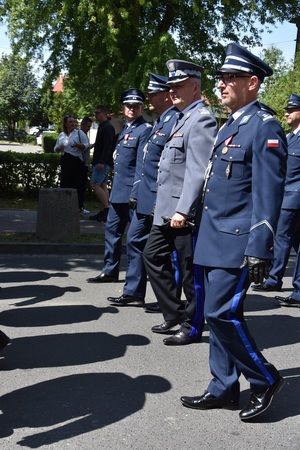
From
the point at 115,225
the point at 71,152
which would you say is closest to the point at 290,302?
the point at 115,225

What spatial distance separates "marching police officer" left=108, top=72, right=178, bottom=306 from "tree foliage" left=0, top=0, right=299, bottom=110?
850 centimetres

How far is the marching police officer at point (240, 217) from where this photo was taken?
4156 millimetres

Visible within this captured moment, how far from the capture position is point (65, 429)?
4.18 m

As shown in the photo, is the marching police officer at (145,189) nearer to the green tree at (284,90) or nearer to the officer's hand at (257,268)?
the officer's hand at (257,268)

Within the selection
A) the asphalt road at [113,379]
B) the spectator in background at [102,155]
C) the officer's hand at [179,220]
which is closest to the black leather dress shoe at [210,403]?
the asphalt road at [113,379]

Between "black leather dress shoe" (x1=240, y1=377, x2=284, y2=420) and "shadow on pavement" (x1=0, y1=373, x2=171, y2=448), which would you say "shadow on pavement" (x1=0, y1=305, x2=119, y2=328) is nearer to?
"shadow on pavement" (x1=0, y1=373, x2=171, y2=448)

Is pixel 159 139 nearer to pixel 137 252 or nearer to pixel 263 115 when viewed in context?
pixel 137 252

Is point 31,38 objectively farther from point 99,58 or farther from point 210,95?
point 210,95

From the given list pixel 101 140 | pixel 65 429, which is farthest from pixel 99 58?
pixel 65 429

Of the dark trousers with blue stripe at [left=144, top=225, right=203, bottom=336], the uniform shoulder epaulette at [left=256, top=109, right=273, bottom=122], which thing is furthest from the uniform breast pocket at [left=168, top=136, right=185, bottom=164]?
the uniform shoulder epaulette at [left=256, top=109, right=273, bottom=122]

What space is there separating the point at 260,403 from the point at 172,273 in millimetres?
1911

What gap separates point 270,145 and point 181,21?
45.7 feet

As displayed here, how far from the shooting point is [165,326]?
20.4 feet

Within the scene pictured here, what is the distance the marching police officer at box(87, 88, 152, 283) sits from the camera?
7301 millimetres
